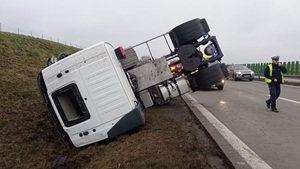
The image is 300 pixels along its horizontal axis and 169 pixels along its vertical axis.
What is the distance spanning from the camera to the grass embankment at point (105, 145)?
4.19 meters

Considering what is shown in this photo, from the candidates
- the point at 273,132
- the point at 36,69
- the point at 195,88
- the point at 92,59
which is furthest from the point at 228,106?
the point at 36,69

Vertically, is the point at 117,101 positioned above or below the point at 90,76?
below

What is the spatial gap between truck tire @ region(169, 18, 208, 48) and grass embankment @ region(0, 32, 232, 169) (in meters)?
1.98

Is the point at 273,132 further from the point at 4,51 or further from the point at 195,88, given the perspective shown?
the point at 4,51

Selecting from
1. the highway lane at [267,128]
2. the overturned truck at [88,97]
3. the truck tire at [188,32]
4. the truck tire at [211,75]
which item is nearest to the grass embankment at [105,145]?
the overturned truck at [88,97]

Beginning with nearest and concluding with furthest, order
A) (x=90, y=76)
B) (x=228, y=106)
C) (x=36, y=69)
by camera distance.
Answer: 1. (x=90, y=76)
2. (x=228, y=106)
3. (x=36, y=69)

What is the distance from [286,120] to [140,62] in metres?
3.96

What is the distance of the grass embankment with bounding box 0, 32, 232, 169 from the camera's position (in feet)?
13.7

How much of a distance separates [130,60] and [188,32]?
1.65 metres

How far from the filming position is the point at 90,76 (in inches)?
211

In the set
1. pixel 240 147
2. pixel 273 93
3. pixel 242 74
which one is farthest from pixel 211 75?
pixel 242 74

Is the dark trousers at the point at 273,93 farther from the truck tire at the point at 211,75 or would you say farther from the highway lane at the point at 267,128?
the truck tire at the point at 211,75

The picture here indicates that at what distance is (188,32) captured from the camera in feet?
24.5

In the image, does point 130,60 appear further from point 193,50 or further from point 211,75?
point 211,75
